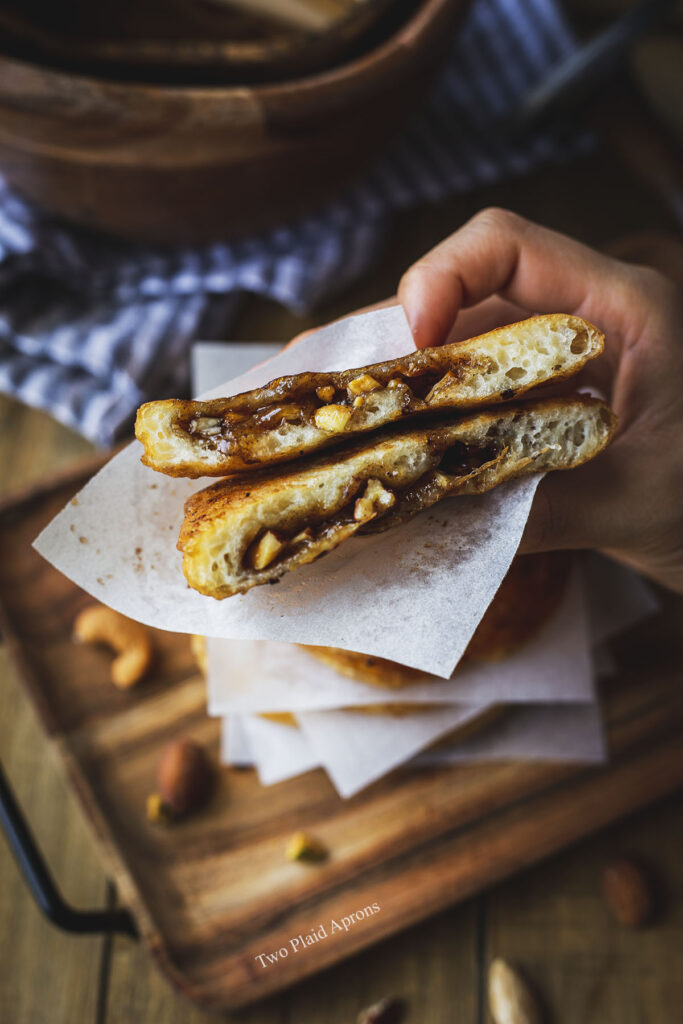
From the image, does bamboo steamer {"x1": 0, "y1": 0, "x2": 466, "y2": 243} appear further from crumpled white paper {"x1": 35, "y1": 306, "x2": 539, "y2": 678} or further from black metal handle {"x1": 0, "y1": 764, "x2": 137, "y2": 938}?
black metal handle {"x1": 0, "y1": 764, "x2": 137, "y2": 938}

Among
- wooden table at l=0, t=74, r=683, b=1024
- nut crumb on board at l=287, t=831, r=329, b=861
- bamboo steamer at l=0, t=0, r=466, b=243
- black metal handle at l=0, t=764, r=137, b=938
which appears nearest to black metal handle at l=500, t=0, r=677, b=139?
bamboo steamer at l=0, t=0, r=466, b=243

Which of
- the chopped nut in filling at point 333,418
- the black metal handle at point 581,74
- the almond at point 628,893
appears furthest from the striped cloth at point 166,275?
the almond at point 628,893

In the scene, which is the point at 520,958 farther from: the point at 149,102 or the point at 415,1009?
the point at 149,102

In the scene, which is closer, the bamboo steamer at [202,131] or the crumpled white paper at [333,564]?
→ the crumpled white paper at [333,564]

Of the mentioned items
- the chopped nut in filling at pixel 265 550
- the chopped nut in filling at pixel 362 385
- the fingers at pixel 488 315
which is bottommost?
the fingers at pixel 488 315

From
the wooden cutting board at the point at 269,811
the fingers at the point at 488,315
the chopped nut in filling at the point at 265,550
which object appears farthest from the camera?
the wooden cutting board at the point at 269,811

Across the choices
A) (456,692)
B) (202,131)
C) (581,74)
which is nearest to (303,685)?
(456,692)

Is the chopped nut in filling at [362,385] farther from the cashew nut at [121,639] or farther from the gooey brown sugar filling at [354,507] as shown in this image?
the cashew nut at [121,639]
